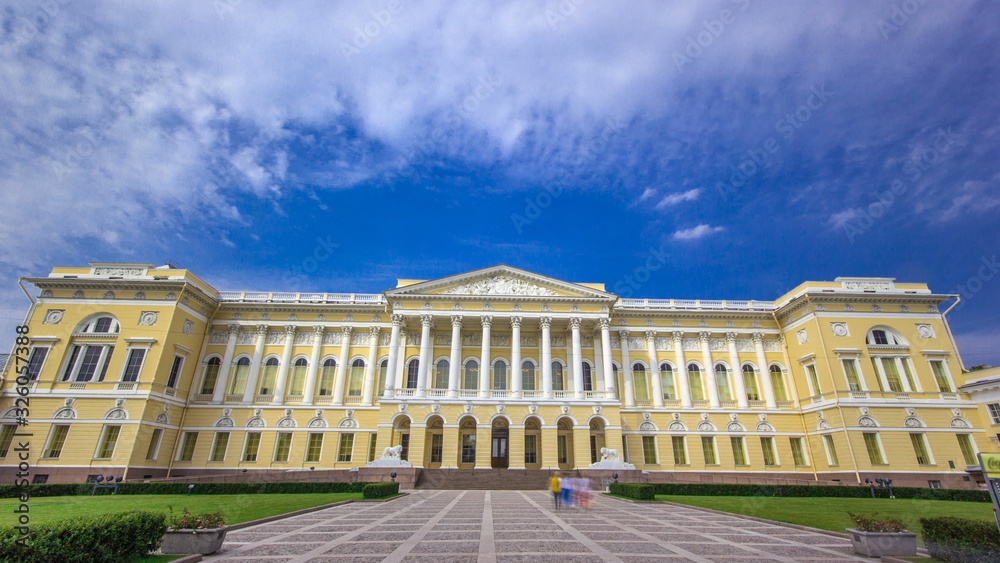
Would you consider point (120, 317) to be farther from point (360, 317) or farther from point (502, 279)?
point (502, 279)

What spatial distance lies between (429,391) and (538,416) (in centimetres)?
740

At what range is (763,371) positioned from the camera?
116 feet

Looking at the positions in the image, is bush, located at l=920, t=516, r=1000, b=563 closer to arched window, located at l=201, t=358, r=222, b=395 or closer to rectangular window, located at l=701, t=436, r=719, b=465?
rectangular window, located at l=701, t=436, r=719, b=465

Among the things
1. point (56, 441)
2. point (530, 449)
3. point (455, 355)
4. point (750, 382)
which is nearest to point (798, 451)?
point (750, 382)

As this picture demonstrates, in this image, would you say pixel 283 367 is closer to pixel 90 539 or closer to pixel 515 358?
pixel 515 358

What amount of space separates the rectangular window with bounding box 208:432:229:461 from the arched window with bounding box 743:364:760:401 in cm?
3695

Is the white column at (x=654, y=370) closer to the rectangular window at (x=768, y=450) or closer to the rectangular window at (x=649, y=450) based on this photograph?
the rectangular window at (x=649, y=450)

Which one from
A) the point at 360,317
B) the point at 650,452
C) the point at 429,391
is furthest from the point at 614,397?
the point at 360,317

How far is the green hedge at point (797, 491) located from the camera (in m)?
23.0

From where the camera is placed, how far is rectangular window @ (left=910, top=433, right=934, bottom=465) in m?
29.4

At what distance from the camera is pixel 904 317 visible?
108ft

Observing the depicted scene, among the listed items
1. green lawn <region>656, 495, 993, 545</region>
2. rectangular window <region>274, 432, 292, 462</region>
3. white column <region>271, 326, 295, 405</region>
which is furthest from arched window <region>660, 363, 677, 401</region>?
white column <region>271, 326, 295, 405</region>

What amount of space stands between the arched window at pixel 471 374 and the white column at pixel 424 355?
3.12m

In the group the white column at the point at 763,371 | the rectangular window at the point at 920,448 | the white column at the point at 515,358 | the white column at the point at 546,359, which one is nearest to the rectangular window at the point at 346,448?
the white column at the point at 515,358
